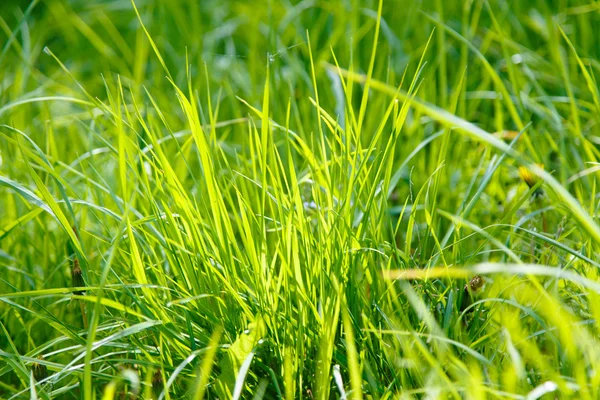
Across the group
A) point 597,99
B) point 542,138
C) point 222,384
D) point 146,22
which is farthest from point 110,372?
point 146,22

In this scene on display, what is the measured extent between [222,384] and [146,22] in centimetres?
193

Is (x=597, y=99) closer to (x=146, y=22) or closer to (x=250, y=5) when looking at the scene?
(x=250, y=5)

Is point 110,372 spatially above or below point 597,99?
below

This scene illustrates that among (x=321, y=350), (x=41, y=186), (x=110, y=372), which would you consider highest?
(x=41, y=186)

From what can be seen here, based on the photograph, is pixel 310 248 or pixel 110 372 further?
pixel 110 372

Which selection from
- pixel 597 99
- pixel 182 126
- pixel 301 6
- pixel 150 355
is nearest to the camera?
pixel 150 355

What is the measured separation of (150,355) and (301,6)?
4.85ft

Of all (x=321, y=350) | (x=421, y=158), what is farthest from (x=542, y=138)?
(x=321, y=350)

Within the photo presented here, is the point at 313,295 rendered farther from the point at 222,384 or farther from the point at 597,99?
the point at 597,99

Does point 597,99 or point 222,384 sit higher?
point 597,99

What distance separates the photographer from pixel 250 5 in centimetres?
260

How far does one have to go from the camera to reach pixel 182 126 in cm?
203

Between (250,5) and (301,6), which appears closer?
(301,6)

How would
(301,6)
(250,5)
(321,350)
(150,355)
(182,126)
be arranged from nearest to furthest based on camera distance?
1. (321,350)
2. (150,355)
3. (182,126)
4. (301,6)
5. (250,5)
